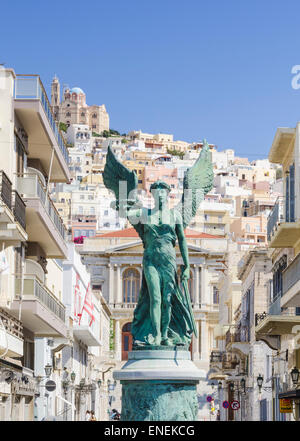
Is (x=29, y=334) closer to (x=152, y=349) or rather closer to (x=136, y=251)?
(x=152, y=349)

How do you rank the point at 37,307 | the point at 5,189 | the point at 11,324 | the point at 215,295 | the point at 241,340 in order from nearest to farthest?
the point at 5,189 → the point at 11,324 → the point at 37,307 → the point at 241,340 → the point at 215,295

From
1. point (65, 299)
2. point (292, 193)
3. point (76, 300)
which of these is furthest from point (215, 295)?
point (292, 193)

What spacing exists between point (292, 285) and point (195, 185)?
6291mm

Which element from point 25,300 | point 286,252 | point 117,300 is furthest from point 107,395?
point 25,300

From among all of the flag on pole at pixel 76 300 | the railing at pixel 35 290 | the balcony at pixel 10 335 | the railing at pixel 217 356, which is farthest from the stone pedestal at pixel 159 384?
the railing at pixel 217 356

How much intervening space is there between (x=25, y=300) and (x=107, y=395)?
186 ft

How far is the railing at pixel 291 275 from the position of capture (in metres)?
24.9

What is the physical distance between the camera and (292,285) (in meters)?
25.6

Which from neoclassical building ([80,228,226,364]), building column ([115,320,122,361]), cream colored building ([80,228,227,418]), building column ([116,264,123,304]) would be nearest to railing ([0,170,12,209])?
building column ([115,320,122,361])

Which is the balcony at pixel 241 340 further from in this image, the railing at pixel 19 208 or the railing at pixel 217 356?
the railing at pixel 19 208

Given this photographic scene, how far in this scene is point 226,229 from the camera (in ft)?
464

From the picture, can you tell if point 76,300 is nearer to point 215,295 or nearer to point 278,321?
point 278,321

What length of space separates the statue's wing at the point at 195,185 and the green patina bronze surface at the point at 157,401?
335cm

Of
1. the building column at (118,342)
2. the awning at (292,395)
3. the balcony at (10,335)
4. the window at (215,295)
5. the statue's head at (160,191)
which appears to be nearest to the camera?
the statue's head at (160,191)
